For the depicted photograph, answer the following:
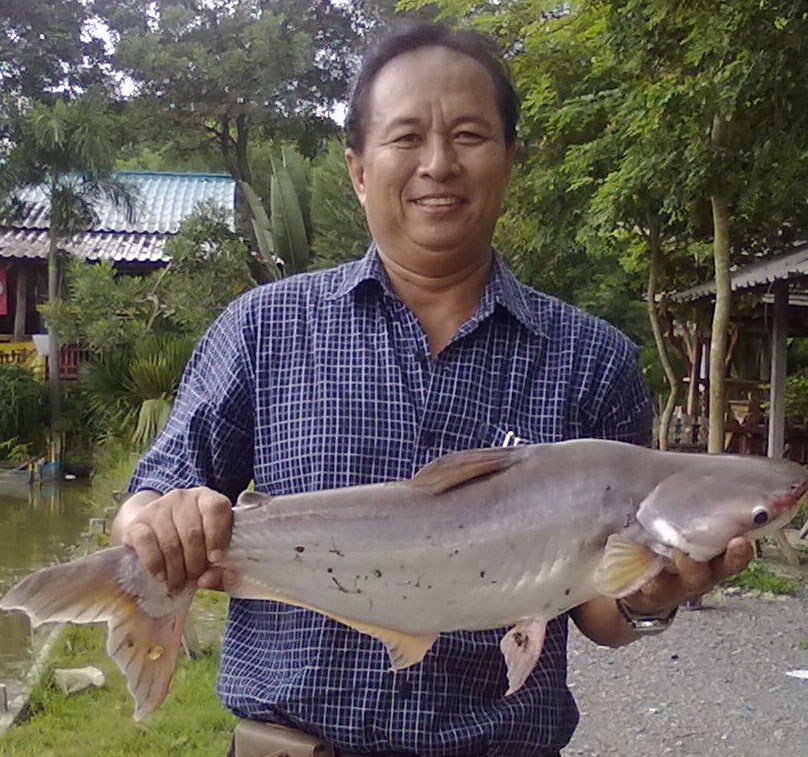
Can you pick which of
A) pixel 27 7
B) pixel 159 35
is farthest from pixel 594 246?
pixel 27 7

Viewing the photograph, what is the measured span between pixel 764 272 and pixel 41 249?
12.9 metres

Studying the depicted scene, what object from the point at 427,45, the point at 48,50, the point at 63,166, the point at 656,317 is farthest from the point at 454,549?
the point at 48,50

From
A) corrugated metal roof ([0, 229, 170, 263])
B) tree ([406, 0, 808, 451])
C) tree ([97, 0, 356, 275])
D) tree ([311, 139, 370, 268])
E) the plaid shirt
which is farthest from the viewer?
tree ([97, 0, 356, 275])

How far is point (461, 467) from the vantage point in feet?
6.50

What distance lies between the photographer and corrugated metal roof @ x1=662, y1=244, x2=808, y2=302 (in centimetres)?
938

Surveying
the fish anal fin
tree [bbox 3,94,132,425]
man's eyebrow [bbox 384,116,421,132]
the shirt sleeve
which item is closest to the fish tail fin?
the fish anal fin

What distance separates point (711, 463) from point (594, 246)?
1032 centimetres

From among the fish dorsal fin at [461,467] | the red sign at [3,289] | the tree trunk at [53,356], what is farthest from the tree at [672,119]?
the red sign at [3,289]

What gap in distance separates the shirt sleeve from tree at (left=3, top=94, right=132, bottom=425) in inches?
593

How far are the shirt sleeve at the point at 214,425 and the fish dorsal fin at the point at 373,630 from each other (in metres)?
0.25

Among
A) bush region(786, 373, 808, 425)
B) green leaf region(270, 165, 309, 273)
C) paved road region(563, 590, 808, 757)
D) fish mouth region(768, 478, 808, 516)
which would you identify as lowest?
paved road region(563, 590, 808, 757)

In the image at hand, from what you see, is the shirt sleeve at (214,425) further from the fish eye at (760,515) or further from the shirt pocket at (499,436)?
the fish eye at (760,515)

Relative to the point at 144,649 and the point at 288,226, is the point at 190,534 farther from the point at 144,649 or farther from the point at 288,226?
the point at 288,226

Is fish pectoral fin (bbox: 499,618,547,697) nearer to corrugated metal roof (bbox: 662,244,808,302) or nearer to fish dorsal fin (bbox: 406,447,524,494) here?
fish dorsal fin (bbox: 406,447,524,494)
